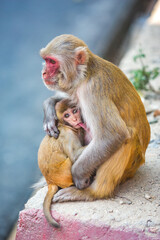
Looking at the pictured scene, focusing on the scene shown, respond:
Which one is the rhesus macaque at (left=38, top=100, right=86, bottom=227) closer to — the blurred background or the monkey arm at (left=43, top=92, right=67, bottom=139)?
the monkey arm at (left=43, top=92, right=67, bottom=139)

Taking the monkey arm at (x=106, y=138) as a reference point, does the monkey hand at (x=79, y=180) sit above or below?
below

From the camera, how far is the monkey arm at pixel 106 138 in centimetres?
346

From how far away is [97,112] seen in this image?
3.48 m

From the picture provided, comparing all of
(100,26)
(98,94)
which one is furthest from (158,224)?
(100,26)

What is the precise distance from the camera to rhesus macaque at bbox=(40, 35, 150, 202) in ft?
11.4

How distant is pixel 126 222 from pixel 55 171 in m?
0.94

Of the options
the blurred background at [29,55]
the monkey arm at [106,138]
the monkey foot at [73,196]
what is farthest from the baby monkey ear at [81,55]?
the blurred background at [29,55]

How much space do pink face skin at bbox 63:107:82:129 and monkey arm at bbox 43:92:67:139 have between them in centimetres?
16

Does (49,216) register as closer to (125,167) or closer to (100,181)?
(100,181)

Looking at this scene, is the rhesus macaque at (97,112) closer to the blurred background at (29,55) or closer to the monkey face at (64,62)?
the monkey face at (64,62)

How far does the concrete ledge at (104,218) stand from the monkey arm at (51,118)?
82 cm

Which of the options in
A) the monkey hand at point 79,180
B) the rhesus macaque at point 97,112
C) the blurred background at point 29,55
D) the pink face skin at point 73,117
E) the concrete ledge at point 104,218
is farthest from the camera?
the blurred background at point 29,55

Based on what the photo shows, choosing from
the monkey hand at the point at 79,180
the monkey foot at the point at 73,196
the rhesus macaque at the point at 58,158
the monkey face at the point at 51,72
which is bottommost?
the monkey foot at the point at 73,196

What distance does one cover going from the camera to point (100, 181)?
11.9 feet
